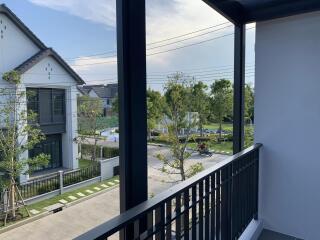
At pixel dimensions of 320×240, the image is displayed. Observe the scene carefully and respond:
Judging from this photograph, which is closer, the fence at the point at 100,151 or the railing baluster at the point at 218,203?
the fence at the point at 100,151

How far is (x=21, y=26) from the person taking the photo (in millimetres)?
1262

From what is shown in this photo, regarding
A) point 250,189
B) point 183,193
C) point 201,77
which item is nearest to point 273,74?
point 201,77

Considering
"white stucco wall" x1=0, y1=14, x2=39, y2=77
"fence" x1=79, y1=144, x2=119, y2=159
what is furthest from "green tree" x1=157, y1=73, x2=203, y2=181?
"white stucco wall" x1=0, y1=14, x2=39, y2=77

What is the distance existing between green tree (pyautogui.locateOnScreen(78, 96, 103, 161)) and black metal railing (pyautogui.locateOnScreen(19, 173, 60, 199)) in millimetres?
254

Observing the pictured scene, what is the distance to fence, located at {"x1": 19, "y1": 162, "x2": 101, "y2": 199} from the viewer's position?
1359mm

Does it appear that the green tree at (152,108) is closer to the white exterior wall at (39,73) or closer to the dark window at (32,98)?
the white exterior wall at (39,73)

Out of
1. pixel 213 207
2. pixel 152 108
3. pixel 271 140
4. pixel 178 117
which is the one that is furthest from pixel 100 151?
pixel 178 117

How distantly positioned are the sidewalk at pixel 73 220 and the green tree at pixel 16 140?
0.16 meters

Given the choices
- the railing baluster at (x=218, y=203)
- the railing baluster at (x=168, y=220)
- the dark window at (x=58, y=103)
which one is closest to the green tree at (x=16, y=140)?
the dark window at (x=58, y=103)

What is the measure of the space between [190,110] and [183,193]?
2776 millimetres

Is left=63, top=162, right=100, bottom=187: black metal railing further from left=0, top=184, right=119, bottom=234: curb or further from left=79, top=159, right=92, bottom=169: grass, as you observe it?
left=0, top=184, right=119, bottom=234: curb

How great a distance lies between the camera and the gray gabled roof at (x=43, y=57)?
1.24 metres

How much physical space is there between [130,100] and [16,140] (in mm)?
578

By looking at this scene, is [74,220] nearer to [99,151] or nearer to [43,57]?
[99,151]
